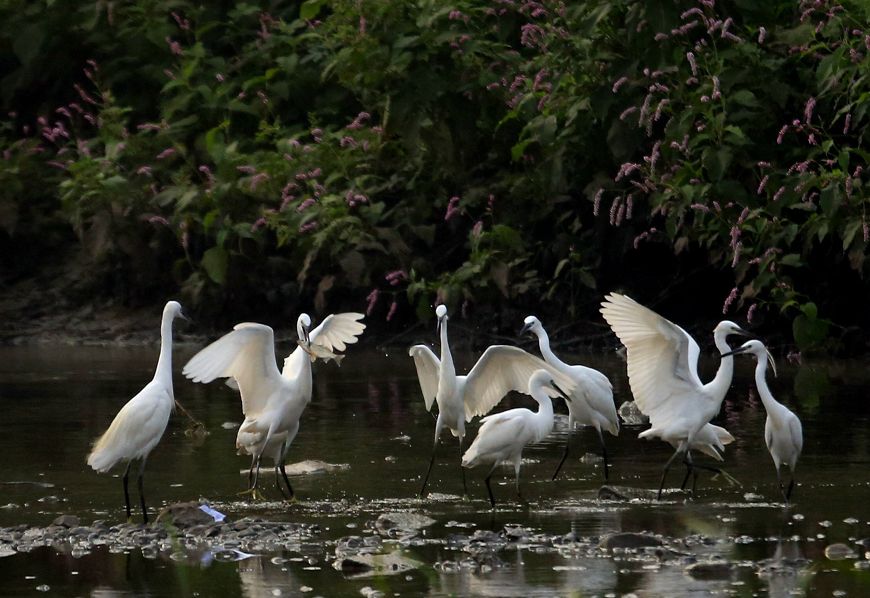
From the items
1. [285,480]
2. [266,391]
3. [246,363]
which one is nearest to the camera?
[285,480]

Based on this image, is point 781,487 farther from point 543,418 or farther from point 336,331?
point 336,331

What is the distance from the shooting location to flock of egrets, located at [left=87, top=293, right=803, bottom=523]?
9.75m

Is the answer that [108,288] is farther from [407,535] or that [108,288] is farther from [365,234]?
[407,535]

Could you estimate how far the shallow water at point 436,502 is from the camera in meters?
7.18

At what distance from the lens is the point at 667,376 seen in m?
10.4


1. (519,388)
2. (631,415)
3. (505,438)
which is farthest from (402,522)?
(631,415)

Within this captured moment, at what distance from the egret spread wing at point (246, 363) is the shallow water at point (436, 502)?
1.88 feet

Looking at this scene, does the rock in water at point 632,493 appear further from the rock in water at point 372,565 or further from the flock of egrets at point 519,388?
the rock in water at point 372,565

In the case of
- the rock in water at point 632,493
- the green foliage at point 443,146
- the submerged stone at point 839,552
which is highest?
the green foliage at point 443,146

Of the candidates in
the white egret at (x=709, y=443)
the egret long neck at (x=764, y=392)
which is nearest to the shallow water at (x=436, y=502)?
the white egret at (x=709, y=443)

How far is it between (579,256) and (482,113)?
6.22ft

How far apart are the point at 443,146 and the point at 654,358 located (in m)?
7.77

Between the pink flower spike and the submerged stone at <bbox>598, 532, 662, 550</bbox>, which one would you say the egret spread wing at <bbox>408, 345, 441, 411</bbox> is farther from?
the pink flower spike

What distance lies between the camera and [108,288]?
2027 cm
